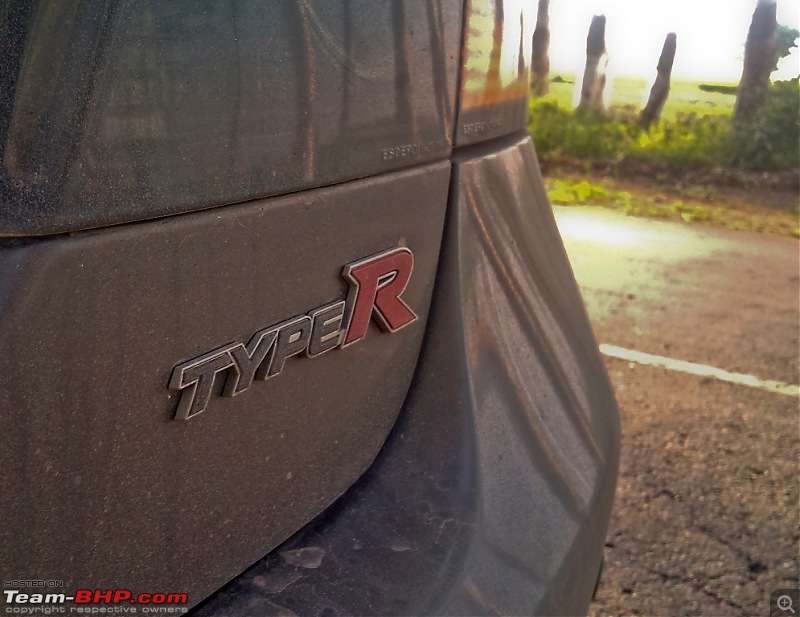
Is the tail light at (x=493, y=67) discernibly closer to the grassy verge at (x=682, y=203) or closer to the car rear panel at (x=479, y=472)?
the car rear panel at (x=479, y=472)

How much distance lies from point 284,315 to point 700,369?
11.0 ft

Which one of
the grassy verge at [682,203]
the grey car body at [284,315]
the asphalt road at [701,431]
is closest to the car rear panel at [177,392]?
the grey car body at [284,315]

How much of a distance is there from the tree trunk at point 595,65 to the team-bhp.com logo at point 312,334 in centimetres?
1291

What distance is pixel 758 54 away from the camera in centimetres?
1117

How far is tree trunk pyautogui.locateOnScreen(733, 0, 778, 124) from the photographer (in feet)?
36.3

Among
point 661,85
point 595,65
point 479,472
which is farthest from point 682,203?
point 479,472

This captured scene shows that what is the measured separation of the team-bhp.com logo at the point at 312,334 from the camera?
81cm

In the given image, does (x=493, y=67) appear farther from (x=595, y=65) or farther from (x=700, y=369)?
(x=595, y=65)

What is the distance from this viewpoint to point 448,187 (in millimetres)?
1099

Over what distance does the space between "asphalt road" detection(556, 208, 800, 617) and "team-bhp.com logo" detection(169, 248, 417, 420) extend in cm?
161

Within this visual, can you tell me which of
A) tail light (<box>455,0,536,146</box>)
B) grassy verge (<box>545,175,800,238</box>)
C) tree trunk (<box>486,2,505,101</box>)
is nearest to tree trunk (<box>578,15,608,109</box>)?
grassy verge (<box>545,175,800,238</box>)

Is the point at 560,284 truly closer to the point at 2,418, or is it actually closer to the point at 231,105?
the point at 231,105

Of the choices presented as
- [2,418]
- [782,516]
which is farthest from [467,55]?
[782,516]

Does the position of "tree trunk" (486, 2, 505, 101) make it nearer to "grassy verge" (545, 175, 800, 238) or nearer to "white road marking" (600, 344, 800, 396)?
"white road marking" (600, 344, 800, 396)
